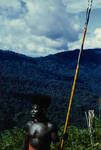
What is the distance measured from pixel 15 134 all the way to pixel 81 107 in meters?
165

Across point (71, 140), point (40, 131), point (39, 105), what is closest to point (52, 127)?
point (40, 131)

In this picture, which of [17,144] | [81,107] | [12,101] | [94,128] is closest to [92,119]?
[94,128]

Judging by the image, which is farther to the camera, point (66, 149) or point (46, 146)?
point (66, 149)

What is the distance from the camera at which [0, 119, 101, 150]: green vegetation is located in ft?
64.2

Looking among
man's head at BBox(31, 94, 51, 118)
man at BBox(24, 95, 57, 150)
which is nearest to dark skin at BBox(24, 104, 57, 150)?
man at BBox(24, 95, 57, 150)

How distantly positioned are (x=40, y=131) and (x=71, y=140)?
10.7 metres

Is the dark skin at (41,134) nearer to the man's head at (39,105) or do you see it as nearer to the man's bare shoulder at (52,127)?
the man's bare shoulder at (52,127)

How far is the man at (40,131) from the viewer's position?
900cm

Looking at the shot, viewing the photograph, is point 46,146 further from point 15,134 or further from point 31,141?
point 15,134

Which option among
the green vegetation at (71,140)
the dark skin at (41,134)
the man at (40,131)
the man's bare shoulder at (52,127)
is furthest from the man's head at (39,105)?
the green vegetation at (71,140)

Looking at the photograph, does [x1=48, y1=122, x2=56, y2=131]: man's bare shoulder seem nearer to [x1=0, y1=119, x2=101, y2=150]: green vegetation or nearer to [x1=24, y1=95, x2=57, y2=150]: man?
Answer: [x1=24, y1=95, x2=57, y2=150]: man

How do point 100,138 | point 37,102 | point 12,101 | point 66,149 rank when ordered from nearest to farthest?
point 37,102, point 66,149, point 100,138, point 12,101

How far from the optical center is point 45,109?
9.03 metres

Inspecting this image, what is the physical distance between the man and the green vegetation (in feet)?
33.1
